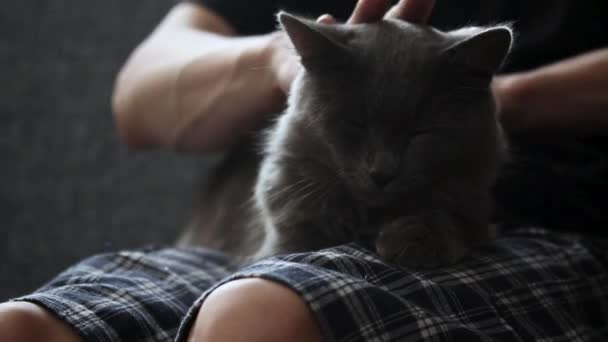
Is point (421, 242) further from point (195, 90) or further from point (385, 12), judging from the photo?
point (195, 90)

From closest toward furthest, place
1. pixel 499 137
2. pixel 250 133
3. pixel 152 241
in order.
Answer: pixel 499 137 → pixel 250 133 → pixel 152 241

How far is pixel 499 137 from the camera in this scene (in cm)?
118

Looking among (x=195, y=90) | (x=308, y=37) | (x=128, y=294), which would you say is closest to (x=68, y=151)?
(x=195, y=90)

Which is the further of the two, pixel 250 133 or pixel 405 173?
pixel 250 133

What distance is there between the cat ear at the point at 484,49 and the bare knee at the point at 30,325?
2.33 feet

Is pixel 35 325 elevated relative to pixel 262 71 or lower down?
lower down

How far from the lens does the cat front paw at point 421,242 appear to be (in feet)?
3.28

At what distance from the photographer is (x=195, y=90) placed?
1.55 meters

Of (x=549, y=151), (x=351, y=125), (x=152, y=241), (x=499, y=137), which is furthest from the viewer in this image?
(x=152, y=241)

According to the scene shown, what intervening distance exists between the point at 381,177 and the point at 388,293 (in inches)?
8.0

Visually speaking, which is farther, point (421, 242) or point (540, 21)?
point (540, 21)

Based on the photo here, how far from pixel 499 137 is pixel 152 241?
1171 millimetres

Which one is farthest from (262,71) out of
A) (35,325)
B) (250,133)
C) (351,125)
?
(35,325)

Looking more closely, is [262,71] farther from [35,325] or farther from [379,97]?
[35,325]
